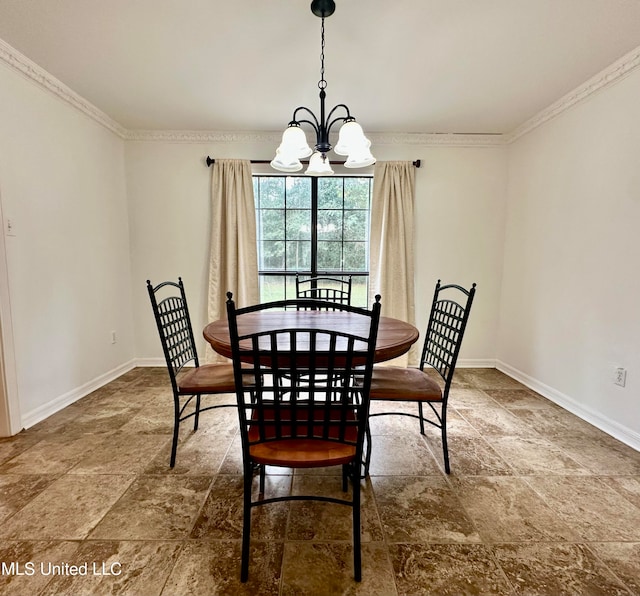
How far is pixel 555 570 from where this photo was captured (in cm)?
121

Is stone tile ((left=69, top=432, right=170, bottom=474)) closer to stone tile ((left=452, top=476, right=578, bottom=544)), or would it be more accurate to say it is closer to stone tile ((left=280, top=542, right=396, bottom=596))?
stone tile ((left=280, top=542, right=396, bottom=596))

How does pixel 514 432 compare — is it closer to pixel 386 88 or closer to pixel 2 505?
pixel 386 88

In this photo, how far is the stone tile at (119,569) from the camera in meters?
1.14

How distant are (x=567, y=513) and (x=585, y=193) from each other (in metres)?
2.14

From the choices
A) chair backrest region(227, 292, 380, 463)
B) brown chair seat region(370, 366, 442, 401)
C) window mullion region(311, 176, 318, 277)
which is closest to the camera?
chair backrest region(227, 292, 380, 463)

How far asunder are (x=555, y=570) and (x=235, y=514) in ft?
4.21

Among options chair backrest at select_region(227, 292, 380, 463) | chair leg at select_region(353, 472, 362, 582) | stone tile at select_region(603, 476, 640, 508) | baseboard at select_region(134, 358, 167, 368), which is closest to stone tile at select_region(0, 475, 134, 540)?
chair backrest at select_region(227, 292, 380, 463)

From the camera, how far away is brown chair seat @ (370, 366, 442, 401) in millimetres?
1720

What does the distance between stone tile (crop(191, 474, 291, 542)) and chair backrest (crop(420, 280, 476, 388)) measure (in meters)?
1.04

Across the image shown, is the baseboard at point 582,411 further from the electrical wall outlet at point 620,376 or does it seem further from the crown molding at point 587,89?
the crown molding at point 587,89

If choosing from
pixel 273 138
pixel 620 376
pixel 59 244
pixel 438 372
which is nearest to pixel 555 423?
pixel 620 376

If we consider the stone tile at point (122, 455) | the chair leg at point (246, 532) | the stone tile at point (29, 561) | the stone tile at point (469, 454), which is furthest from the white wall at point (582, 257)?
the stone tile at point (29, 561)

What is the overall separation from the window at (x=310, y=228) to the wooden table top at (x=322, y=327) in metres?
1.28

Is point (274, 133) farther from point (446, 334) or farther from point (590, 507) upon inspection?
point (590, 507)
